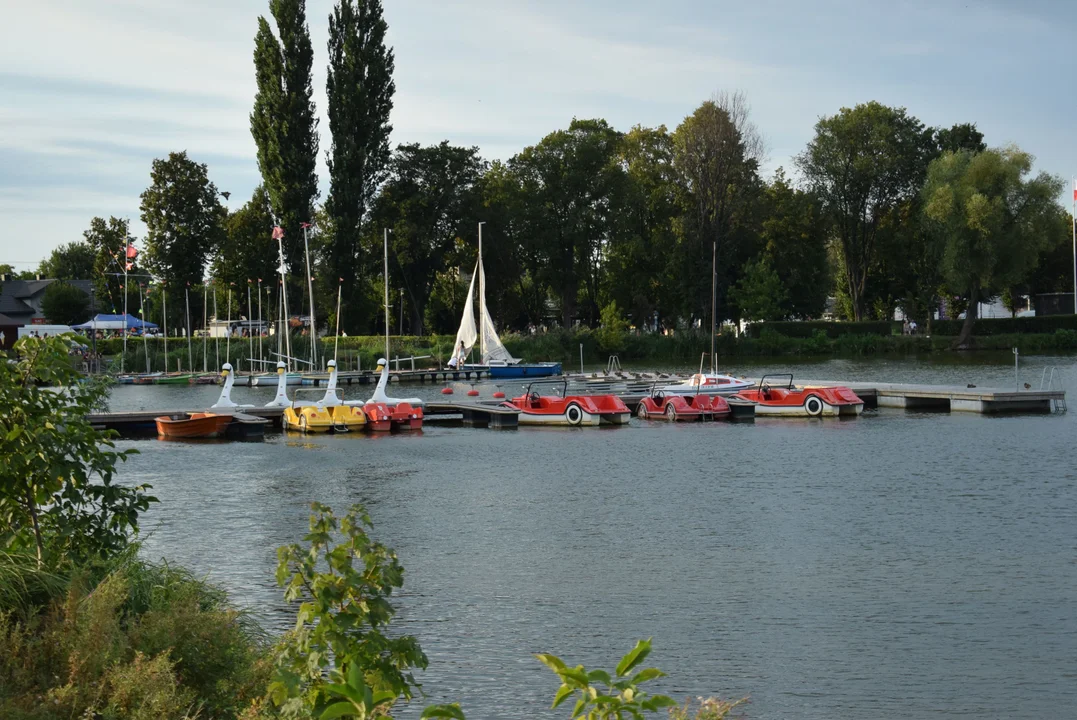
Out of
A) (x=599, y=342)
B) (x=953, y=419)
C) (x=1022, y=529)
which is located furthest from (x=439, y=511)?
(x=599, y=342)

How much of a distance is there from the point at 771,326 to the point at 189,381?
145 feet

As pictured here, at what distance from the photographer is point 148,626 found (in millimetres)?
8734

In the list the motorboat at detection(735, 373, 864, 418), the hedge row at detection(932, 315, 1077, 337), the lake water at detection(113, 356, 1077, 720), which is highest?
the hedge row at detection(932, 315, 1077, 337)

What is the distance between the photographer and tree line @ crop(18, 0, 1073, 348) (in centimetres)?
7550

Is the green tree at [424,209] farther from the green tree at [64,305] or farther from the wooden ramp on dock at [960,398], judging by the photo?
the wooden ramp on dock at [960,398]

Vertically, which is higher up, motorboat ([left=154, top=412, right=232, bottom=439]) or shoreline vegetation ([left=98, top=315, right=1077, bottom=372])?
shoreline vegetation ([left=98, top=315, right=1077, bottom=372])

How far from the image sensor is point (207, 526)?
A: 20.6m

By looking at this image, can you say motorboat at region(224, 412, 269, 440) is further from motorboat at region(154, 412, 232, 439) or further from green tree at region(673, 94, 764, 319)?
green tree at region(673, 94, 764, 319)

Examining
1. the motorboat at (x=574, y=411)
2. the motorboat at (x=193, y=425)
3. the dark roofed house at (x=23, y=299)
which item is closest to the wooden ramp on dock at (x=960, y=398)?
the motorboat at (x=574, y=411)

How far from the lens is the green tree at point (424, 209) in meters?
79.9

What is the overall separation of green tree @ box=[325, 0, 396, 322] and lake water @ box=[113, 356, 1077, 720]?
36400 millimetres

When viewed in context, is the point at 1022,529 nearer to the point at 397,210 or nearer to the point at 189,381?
the point at 189,381

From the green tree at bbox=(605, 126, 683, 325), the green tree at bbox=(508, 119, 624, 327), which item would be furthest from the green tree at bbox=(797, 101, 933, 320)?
the green tree at bbox=(508, 119, 624, 327)

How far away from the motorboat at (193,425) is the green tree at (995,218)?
54.5 m
